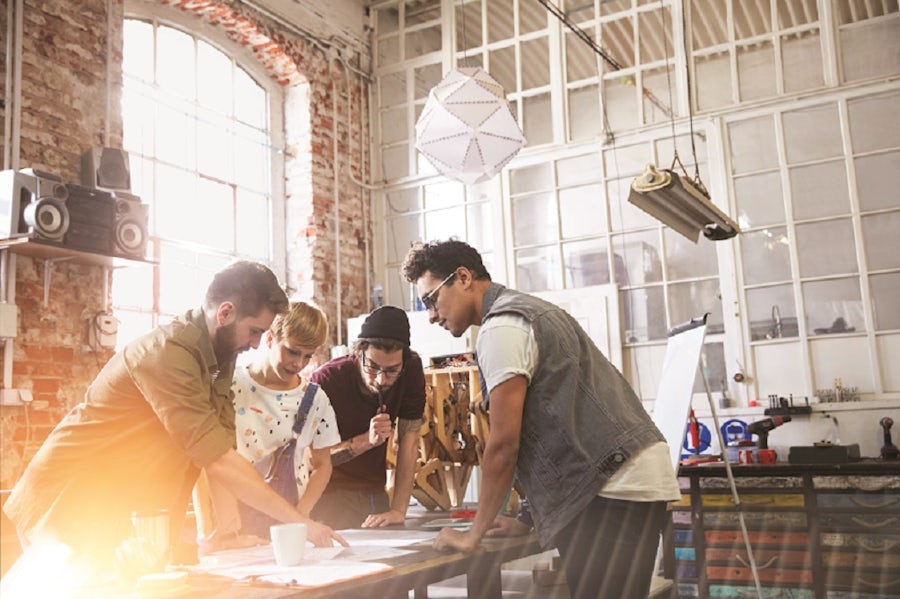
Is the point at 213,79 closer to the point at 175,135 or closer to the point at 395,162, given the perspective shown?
the point at 175,135

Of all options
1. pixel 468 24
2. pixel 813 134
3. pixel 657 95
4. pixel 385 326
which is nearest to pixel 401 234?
pixel 468 24

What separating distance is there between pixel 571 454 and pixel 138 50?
17.7 feet

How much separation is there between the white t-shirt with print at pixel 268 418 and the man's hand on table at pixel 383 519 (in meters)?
0.25

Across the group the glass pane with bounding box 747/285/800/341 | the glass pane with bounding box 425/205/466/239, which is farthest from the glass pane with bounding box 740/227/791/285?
the glass pane with bounding box 425/205/466/239

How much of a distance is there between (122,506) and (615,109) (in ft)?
19.9

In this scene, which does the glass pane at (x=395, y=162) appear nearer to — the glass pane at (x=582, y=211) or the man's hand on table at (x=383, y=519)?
the glass pane at (x=582, y=211)

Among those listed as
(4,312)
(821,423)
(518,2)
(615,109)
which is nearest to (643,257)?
(615,109)

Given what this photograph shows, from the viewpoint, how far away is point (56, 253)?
16.2 ft

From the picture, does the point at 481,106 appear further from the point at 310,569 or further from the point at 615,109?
the point at 615,109

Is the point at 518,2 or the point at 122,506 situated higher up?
the point at 518,2

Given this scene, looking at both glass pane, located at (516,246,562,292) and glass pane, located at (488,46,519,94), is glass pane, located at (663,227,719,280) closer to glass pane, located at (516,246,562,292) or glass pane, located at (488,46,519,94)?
glass pane, located at (516,246,562,292)

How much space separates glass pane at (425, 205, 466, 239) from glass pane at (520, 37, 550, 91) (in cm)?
125

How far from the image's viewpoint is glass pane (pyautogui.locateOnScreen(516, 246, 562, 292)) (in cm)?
715

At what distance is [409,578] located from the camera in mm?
1872
